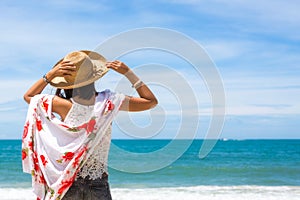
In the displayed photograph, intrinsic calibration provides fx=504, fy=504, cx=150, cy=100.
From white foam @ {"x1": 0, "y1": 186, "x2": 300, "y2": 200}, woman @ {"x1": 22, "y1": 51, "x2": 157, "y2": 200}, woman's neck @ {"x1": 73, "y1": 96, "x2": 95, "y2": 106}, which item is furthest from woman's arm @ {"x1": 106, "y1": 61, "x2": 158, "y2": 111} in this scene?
white foam @ {"x1": 0, "y1": 186, "x2": 300, "y2": 200}

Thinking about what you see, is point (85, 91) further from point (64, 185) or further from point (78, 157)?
point (64, 185)

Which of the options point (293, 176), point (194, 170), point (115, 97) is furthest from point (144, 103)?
point (194, 170)

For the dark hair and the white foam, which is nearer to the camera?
the dark hair

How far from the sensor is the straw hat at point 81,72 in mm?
2512

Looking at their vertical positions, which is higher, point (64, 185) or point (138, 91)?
point (138, 91)

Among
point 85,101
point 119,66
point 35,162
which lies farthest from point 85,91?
point 35,162

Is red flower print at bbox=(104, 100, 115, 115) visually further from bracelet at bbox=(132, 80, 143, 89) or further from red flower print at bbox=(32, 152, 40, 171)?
red flower print at bbox=(32, 152, 40, 171)

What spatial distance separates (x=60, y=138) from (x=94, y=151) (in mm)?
182

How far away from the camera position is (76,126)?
2.49 m

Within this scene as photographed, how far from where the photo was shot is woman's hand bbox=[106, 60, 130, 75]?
8.21 feet

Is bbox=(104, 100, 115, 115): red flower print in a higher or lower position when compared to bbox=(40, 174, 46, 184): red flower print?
higher

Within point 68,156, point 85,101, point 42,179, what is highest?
point 85,101

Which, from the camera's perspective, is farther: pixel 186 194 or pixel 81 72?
pixel 186 194

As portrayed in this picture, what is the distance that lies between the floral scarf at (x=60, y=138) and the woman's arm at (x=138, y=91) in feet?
0.16
